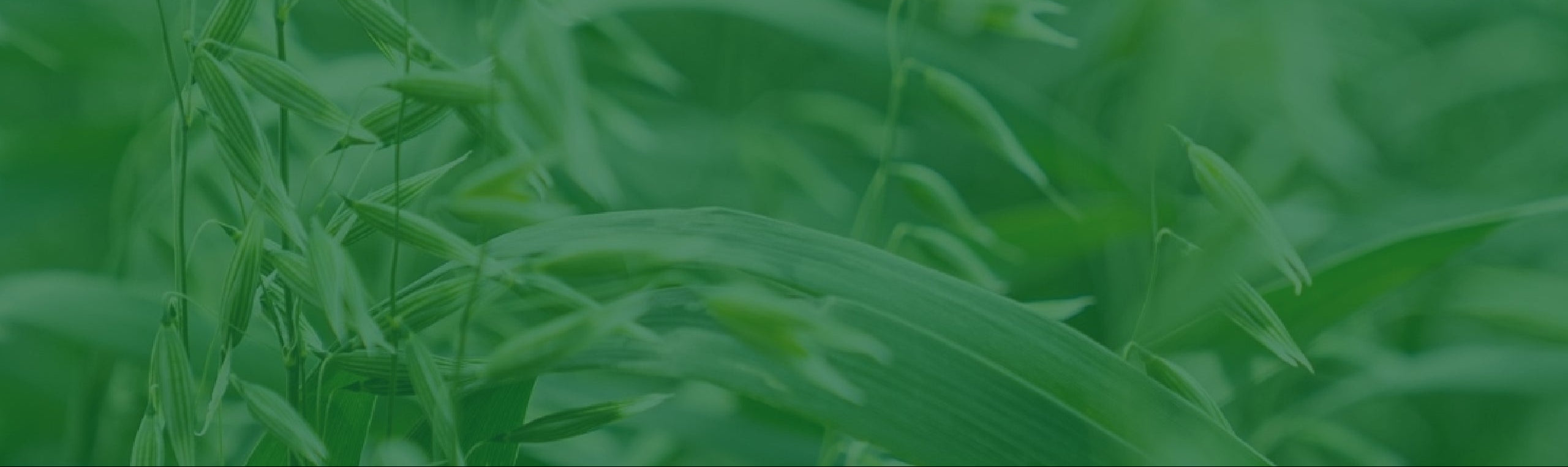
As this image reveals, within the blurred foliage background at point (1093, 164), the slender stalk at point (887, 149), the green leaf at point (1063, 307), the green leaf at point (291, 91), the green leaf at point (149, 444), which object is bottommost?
the green leaf at point (149, 444)

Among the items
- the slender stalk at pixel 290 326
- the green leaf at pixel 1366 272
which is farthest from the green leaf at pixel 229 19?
the green leaf at pixel 1366 272

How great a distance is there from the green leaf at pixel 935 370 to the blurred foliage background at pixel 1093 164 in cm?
4

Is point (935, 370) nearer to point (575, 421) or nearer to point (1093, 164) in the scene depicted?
point (575, 421)

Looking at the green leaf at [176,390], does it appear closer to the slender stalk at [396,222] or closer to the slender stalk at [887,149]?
the slender stalk at [396,222]

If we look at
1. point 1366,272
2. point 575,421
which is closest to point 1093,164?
point 1366,272

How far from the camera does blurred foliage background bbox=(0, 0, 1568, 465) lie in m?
0.75

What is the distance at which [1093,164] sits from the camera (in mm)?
877

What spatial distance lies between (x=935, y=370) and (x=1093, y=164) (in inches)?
21.4

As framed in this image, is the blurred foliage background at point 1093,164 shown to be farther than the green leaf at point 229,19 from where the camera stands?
Yes

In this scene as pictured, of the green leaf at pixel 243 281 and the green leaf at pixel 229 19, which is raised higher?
the green leaf at pixel 229 19

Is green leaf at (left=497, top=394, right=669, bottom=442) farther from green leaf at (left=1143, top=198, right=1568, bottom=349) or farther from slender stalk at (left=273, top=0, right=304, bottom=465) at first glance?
green leaf at (left=1143, top=198, right=1568, bottom=349)

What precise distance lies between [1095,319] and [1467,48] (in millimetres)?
668

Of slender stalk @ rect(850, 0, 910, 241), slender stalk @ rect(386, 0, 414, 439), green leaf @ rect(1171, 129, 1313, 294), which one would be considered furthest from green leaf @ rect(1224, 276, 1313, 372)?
slender stalk @ rect(386, 0, 414, 439)

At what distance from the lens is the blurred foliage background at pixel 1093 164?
745 millimetres
